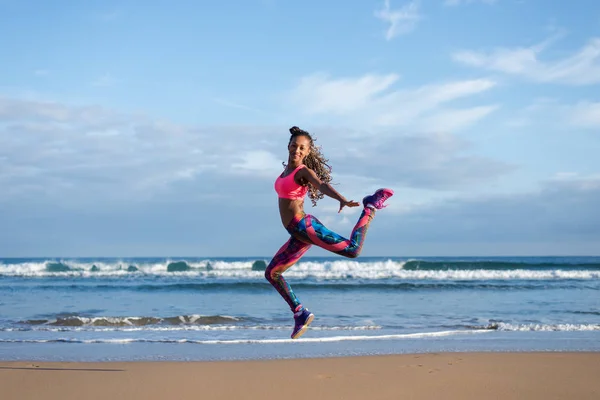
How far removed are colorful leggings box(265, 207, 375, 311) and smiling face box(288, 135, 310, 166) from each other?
548mm

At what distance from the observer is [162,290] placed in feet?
73.0

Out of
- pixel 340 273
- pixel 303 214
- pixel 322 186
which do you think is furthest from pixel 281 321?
pixel 340 273

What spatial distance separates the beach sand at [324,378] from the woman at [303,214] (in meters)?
0.70

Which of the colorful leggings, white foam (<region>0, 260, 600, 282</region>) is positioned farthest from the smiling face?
white foam (<region>0, 260, 600, 282</region>)

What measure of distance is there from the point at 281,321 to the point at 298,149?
7.03m

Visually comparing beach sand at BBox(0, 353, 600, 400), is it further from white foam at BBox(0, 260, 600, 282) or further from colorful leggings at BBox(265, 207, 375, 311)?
white foam at BBox(0, 260, 600, 282)

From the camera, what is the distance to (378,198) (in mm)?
6195

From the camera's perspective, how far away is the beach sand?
18.7 feet

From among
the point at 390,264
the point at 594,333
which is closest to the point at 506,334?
the point at 594,333

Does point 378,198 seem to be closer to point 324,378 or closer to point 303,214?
point 303,214

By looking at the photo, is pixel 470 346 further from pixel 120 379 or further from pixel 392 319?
pixel 120 379

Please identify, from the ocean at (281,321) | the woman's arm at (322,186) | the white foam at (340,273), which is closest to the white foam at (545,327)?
the ocean at (281,321)

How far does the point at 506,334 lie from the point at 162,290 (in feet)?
47.7

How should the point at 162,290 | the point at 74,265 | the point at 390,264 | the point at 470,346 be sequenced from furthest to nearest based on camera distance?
1. the point at 74,265
2. the point at 390,264
3. the point at 162,290
4. the point at 470,346
